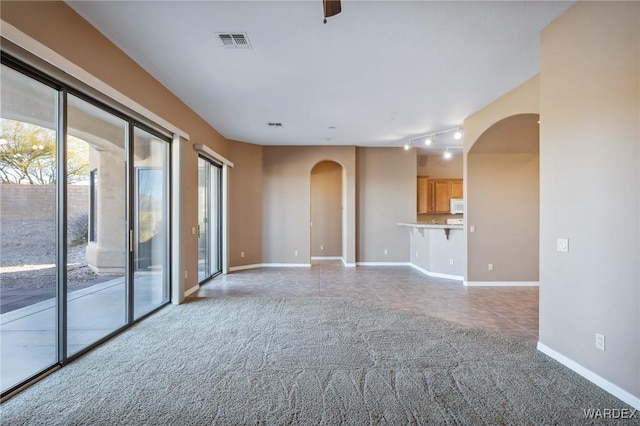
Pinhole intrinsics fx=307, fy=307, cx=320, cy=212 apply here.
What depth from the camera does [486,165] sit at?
5.56 m

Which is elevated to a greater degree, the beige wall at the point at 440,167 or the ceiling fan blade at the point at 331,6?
the beige wall at the point at 440,167

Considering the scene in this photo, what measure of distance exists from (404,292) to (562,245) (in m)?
2.84

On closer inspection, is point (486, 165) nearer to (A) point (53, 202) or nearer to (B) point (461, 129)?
(B) point (461, 129)

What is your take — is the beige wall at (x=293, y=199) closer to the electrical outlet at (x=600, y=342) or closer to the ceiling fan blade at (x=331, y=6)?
the electrical outlet at (x=600, y=342)

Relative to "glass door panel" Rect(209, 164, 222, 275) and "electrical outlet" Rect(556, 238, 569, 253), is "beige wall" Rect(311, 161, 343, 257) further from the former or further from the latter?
"electrical outlet" Rect(556, 238, 569, 253)

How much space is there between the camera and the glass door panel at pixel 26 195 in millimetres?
2426

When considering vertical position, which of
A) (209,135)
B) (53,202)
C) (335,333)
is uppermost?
(209,135)

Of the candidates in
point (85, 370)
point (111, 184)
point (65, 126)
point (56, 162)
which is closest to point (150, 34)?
point (65, 126)

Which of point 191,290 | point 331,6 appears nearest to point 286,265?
point 191,290

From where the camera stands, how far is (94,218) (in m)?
3.84

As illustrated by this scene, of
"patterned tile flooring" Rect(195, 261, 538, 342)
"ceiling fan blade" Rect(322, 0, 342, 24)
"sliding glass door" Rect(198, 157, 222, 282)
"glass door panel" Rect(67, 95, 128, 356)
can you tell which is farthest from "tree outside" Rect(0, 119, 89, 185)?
"sliding glass door" Rect(198, 157, 222, 282)

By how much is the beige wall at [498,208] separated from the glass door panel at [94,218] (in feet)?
17.8

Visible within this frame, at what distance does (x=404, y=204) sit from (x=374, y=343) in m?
5.53

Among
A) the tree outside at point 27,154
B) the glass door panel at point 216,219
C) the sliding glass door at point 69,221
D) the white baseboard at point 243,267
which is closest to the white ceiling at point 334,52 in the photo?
the sliding glass door at point 69,221
